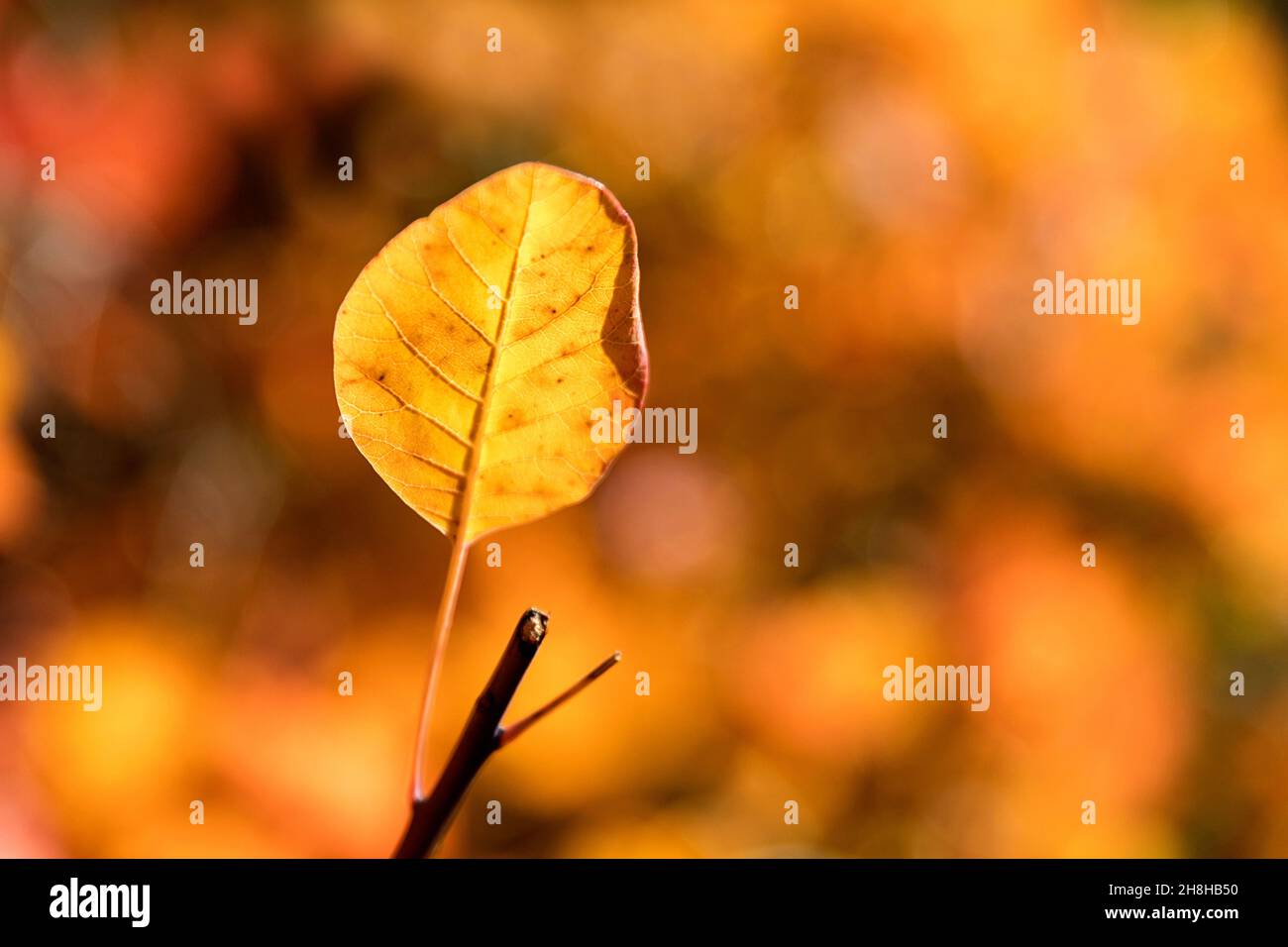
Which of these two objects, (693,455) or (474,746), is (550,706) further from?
(693,455)

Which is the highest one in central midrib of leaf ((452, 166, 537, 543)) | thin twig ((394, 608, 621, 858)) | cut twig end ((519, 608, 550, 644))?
central midrib of leaf ((452, 166, 537, 543))

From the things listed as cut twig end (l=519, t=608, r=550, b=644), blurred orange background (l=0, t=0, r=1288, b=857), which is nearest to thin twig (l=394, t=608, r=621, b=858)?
cut twig end (l=519, t=608, r=550, b=644)

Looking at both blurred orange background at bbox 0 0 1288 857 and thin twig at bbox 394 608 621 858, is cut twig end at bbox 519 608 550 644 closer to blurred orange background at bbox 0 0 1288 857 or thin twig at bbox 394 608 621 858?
thin twig at bbox 394 608 621 858

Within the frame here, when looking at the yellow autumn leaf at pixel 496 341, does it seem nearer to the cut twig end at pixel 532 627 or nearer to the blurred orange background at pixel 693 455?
the cut twig end at pixel 532 627

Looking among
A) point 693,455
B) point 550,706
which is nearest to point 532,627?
point 550,706

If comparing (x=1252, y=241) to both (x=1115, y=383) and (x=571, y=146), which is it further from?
(x=571, y=146)

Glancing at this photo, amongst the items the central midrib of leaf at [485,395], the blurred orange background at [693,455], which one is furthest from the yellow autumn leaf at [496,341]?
the blurred orange background at [693,455]
